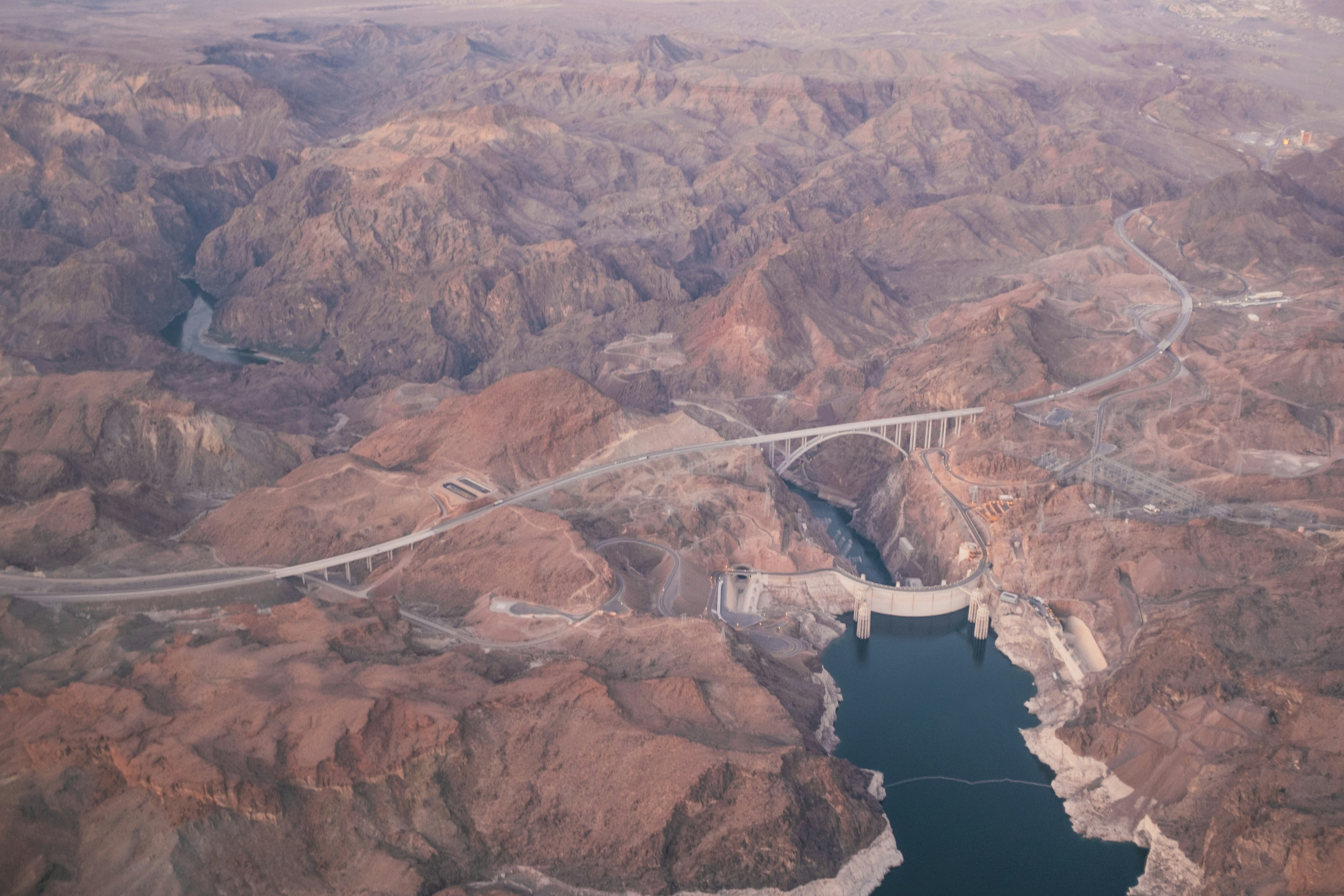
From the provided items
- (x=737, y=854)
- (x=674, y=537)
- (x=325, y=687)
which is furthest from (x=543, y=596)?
(x=737, y=854)

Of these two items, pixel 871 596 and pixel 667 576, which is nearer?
pixel 667 576

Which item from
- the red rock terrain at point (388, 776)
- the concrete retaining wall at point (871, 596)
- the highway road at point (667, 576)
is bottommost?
the concrete retaining wall at point (871, 596)

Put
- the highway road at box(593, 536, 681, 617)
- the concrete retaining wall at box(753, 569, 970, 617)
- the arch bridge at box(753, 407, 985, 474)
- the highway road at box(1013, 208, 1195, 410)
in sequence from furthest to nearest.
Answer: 1. the highway road at box(1013, 208, 1195, 410)
2. the arch bridge at box(753, 407, 985, 474)
3. the concrete retaining wall at box(753, 569, 970, 617)
4. the highway road at box(593, 536, 681, 617)

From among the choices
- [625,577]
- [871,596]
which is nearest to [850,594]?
[871,596]

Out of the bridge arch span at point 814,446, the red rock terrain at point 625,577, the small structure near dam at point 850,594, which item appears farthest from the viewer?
the bridge arch span at point 814,446

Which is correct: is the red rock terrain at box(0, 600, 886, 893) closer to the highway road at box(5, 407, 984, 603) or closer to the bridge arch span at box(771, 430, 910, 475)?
the highway road at box(5, 407, 984, 603)

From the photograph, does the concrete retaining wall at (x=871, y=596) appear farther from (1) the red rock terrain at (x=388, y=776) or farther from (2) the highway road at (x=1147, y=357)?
(2) the highway road at (x=1147, y=357)

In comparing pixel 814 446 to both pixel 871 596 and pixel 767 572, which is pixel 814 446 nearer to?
pixel 767 572

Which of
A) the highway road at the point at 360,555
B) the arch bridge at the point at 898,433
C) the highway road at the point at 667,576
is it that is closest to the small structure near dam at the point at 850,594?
the highway road at the point at 667,576

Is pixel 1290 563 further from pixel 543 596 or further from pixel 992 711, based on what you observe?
pixel 543 596

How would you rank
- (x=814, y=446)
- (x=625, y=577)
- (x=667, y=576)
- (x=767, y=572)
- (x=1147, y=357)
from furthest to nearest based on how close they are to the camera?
(x=1147, y=357) → (x=814, y=446) → (x=767, y=572) → (x=667, y=576) → (x=625, y=577)

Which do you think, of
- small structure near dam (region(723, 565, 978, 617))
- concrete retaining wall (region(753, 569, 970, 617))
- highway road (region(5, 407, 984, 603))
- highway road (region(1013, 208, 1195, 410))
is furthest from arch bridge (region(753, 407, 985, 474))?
concrete retaining wall (region(753, 569, 970, 617))
